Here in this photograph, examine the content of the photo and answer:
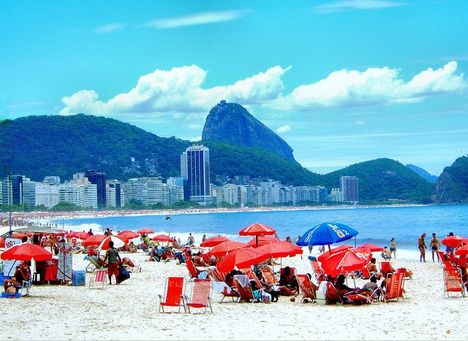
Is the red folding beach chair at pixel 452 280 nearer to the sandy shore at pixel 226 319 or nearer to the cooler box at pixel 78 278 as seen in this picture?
the sandy shore at pixel 226 319

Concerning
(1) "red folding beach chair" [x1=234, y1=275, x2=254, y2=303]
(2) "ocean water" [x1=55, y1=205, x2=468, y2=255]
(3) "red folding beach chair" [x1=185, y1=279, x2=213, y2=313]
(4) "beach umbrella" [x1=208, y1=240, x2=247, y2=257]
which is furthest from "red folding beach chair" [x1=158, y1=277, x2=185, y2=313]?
(2) "ocean water" [x1=55, y1=205, x2=468, y2=255]

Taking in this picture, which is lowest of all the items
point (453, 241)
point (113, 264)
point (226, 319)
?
point (226, 319)

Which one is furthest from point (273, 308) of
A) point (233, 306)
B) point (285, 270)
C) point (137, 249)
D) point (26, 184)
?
point (26, 184)

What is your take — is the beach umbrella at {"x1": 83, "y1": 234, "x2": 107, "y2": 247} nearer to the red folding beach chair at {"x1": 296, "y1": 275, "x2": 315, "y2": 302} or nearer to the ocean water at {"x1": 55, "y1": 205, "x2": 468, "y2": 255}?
the red folding beach chair at {"x1": 296, "y1": 275, "x2": 315, "y2": 302}

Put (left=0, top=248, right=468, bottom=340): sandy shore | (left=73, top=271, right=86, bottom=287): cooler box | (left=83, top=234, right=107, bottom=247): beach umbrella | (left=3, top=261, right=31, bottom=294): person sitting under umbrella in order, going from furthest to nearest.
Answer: (left=83, top=234, right=107, bottom=247): beach umbrella
(left=73, top=271, right=86, bottom=287): cooler box
(left=3, top=261, right=31, bottom=294): person sitting under umbrella
(left=0, top=248, right=468, bottom=340): sandy shore

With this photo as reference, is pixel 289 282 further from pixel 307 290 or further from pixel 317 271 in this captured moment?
pixel 317 271

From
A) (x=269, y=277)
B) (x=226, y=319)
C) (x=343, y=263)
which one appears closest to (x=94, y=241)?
(x=269, y=277)
